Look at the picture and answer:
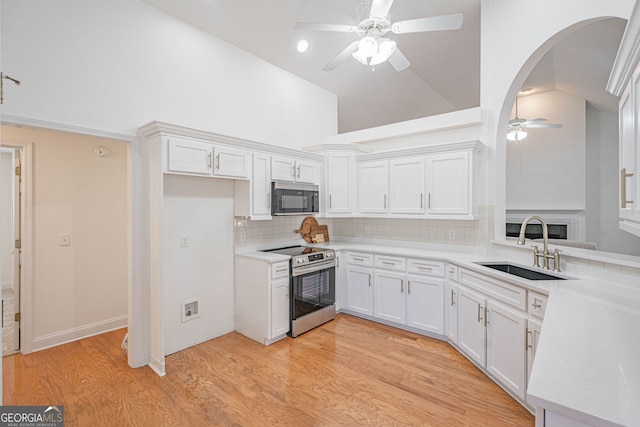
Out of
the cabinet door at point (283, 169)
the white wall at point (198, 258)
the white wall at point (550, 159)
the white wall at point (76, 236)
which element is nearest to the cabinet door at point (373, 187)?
the cabinet door at point (283, 169)

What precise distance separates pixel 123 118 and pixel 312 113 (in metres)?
2.77

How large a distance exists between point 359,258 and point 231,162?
2029 millimetres

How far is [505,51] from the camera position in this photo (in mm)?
3348

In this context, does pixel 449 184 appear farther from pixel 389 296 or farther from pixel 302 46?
pixel 302 46

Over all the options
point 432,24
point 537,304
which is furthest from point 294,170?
point 537,304

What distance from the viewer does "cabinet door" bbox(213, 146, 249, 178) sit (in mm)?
3092

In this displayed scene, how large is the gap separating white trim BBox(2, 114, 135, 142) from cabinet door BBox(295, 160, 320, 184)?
6.14 feet

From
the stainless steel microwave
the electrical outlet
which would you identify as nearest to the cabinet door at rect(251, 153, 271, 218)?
the stainless steel microwave

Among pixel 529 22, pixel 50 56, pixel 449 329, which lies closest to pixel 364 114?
pixel 529 22

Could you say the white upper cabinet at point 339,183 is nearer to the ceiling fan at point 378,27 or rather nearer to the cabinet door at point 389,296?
the cabinet door at point 389,296

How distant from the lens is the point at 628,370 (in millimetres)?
974

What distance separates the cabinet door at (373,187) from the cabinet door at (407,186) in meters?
0.09

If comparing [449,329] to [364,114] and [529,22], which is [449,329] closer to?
[529,22]

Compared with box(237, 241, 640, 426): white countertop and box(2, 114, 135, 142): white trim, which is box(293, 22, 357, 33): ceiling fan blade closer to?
box(2, 114, 135, 142): white trim
